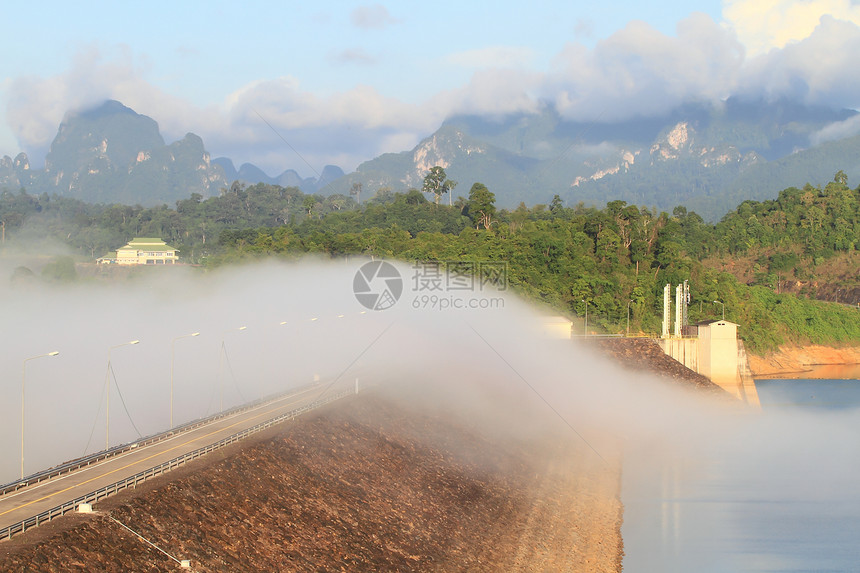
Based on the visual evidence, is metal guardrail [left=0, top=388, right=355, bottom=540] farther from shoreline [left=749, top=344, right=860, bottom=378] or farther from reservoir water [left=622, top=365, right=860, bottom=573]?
shoreline [left=749, top=344, right=860, bottom=378]

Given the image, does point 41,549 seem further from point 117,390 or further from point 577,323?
point 577,323

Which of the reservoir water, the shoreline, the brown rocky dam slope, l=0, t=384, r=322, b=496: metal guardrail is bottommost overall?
the shoreline

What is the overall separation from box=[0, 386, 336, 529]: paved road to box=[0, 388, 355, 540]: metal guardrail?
3.17 feet

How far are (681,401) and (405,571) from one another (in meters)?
72.3

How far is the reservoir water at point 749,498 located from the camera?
54969 millimetres

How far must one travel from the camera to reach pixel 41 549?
3216cm

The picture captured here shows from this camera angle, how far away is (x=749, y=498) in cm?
6831

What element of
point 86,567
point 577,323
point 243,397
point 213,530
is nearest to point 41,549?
point 86,567

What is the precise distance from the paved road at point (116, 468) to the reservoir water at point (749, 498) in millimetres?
26745

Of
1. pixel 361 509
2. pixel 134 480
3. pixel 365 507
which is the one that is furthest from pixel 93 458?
pixel 365 507

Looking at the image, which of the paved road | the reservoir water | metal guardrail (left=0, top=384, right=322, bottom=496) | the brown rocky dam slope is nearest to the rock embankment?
the brown rocky dam slope

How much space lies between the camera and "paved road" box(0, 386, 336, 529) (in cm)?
3818

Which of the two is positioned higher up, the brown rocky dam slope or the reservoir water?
the brown rocky dam slope

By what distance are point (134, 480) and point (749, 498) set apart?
46950 mm
